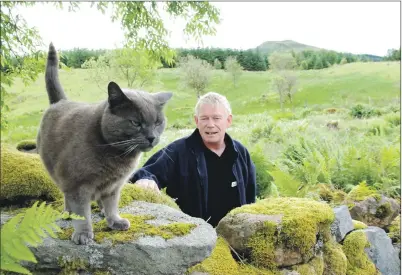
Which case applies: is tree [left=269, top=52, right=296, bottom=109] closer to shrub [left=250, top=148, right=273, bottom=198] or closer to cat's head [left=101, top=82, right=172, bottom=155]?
shrub [left=250, top=148, right=273, bottom=198]

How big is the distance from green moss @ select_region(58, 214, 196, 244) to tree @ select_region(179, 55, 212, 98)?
120 inches

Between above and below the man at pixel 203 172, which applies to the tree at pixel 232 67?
above

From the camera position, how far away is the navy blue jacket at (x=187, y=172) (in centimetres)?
374

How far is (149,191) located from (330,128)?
1007cm

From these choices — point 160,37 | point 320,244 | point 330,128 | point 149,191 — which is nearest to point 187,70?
point 160,37

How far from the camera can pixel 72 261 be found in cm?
225

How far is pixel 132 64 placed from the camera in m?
4.15

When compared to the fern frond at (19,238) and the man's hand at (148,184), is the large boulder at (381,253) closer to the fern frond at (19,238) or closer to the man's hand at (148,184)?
the man's hand at (148,184)

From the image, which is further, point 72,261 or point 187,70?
point 187,70

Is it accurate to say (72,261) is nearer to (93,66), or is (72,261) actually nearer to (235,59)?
(93,66)

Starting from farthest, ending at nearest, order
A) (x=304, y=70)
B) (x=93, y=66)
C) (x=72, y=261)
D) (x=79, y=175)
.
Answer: (x=304, y=70), (x=93, y=66), (x=72, y=261), (x=79, y=175)

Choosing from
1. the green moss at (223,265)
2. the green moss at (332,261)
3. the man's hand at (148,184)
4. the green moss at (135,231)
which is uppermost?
the green moss at (135,231)

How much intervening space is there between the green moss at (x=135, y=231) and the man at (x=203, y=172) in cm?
121

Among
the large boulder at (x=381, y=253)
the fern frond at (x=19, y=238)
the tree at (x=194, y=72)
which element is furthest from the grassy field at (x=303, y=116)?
the fern frond at (x=19, y=238)
